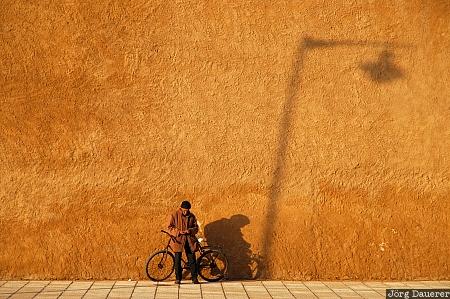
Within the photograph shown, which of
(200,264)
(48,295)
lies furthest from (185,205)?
(48,295)

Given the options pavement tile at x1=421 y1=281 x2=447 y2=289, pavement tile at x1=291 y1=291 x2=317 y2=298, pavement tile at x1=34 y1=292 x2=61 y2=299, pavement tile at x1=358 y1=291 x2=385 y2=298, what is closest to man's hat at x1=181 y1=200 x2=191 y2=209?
pavement tile at x1=291 y1=291 x2=317 y2=298

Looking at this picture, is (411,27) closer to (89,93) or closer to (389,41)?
(389,41)

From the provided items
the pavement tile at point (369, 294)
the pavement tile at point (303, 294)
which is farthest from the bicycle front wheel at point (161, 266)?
the pavement tile at point (369, 294)

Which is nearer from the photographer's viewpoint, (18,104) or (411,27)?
(18,104)

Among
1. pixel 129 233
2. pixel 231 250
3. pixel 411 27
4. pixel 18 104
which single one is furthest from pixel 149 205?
pixel 411 27

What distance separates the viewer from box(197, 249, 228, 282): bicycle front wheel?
10.7 meters

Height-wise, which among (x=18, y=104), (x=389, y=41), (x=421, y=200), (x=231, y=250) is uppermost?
(x=389, y=41)

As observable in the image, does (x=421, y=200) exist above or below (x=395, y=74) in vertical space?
below

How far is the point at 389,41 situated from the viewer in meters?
11.4

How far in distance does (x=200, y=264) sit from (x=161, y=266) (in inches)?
25.8

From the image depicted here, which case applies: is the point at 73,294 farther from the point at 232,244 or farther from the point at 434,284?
the point at 434,284

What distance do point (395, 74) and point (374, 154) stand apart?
1.50m

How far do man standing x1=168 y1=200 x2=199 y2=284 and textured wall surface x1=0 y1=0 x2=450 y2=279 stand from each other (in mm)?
402

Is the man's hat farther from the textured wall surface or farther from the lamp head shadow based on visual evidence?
the lamp head shadow
